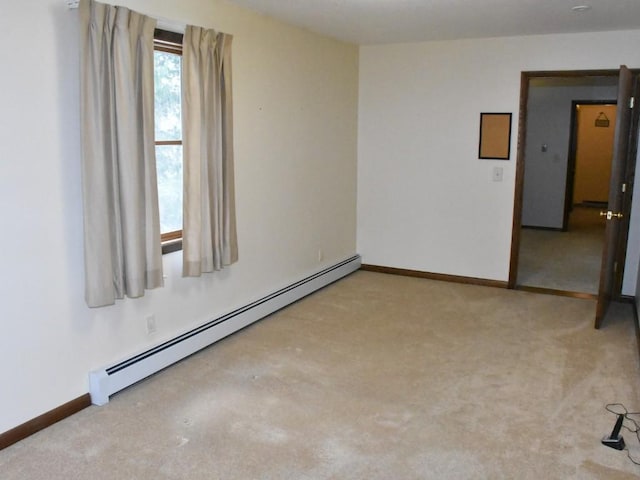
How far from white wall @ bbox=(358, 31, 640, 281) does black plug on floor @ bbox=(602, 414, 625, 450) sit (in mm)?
2867

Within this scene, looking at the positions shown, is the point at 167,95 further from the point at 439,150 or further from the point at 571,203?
the point at 571,203

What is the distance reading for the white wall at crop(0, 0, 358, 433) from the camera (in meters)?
2.71

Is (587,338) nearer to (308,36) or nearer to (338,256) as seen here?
(338,256)

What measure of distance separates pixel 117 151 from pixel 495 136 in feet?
12.4

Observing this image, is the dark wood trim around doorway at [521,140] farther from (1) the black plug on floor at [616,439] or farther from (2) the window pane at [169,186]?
(2) the window pane at [169,186]

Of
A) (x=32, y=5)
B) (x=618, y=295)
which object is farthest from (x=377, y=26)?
(x=618, y=295)

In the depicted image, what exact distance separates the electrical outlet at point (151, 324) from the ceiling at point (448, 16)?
225 centimetres

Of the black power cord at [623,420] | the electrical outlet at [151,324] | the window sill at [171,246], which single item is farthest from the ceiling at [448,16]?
the black power cord at [623,420]

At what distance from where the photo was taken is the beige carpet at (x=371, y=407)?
263 centimetres

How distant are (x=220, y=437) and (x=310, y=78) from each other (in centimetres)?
339

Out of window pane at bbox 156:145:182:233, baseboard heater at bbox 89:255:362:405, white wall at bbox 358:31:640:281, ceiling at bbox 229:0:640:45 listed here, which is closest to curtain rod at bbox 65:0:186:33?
ceiling at bbox 229:0:640:45

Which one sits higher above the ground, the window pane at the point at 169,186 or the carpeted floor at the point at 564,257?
the window pane at the point at 169,186

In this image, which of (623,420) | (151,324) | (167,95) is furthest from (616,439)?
(167,95)

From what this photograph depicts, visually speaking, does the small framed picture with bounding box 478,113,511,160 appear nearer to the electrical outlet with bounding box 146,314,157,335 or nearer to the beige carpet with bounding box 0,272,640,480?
the beige carpet with bounding box 0,272,640,480
